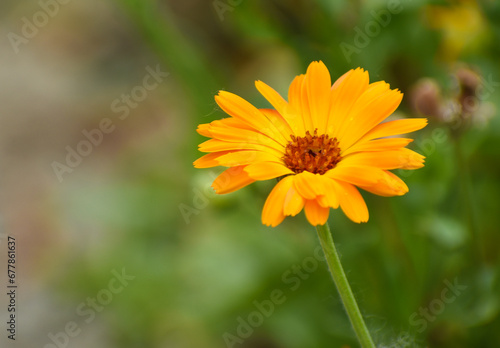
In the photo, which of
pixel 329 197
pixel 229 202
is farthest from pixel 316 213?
pixel 229 202

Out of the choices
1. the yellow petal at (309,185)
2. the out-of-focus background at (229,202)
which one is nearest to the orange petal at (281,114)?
the yellow petal at (309,185)

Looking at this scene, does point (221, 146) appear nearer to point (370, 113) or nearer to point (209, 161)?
point (209, 161)

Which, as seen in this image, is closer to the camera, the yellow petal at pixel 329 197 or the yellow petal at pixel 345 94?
the yellow petal at pixel 329 197

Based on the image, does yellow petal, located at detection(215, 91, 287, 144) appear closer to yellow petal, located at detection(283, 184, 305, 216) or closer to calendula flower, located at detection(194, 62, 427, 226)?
calendula flower, located at detection(194, 62, 427, 226)

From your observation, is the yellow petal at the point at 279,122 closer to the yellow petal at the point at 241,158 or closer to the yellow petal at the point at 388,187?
the yellow petal at the point at 241,158

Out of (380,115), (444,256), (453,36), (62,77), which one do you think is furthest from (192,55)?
(62,77)
